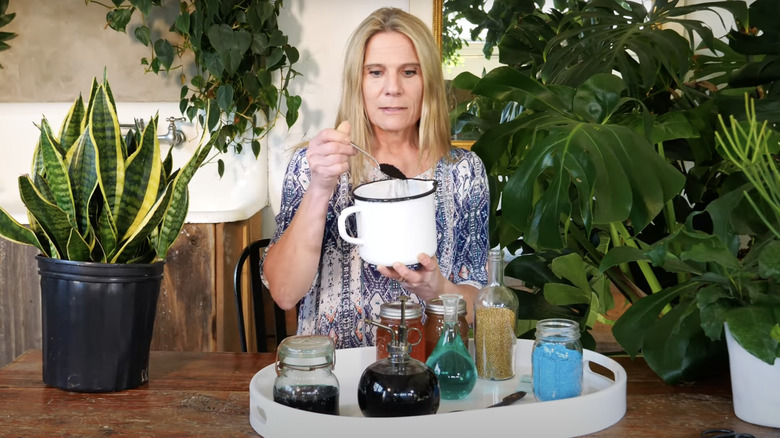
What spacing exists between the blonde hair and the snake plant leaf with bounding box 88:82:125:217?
2.12 feet

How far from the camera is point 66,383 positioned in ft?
3.88

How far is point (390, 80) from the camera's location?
5.72ft

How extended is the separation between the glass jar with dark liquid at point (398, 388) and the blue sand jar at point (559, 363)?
0.17 m

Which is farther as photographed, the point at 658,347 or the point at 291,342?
the point at 658,347

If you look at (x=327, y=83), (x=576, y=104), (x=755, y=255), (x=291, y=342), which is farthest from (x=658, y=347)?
→ (x=327, y=83)

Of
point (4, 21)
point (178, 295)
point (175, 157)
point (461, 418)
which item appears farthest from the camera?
point (175, 157)

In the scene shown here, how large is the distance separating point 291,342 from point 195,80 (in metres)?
2.15

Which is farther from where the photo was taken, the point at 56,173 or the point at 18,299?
the point at 18,299

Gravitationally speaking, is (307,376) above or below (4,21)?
below

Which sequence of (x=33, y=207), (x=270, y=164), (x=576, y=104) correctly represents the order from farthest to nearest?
1. (x=270, y=164)
2. (x=576, y=104)
3. (x=33, y=207)

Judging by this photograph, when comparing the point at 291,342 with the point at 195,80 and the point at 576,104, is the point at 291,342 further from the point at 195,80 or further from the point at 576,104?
the point at 195,80

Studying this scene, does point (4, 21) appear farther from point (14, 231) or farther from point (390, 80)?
point (14, 231)

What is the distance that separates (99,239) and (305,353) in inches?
16.8

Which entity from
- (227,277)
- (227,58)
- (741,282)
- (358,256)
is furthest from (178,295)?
(741,282)
